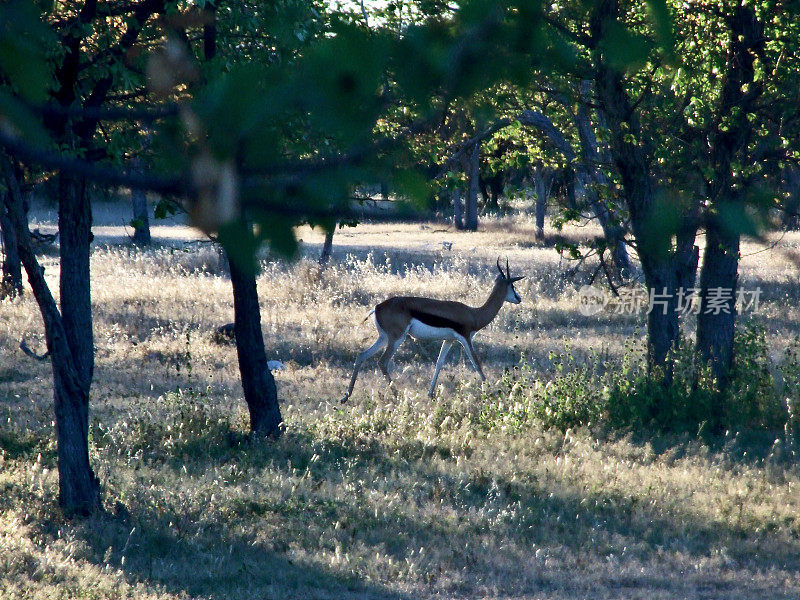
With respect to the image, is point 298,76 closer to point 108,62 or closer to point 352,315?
point 108,62

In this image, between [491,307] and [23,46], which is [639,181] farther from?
[23,46]

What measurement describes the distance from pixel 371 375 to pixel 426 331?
1.38 meters

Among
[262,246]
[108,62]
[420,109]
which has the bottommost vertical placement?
[262,246]

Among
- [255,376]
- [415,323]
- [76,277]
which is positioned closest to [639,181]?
[415,323]

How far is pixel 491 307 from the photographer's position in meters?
13.2

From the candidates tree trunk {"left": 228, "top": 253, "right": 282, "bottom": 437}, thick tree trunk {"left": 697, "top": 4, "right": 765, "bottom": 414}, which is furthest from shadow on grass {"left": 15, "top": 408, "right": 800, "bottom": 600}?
thick tree trunk {"left": 697, "top": 4, "right": 765, "bottom": 414}

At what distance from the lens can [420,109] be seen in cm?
290

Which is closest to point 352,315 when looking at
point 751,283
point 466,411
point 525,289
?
point 525,289

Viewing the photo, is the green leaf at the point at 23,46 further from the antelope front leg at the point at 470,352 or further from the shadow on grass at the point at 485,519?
the antelope front leg at the point at 470,352

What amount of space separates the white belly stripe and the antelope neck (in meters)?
0.67

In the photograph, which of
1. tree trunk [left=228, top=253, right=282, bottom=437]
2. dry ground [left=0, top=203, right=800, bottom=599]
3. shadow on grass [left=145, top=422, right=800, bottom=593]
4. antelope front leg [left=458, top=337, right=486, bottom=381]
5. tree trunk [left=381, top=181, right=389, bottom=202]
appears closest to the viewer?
tree trunk [left=381, top=181, right=389, bottom=202]

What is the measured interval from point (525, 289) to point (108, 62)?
1487 cm

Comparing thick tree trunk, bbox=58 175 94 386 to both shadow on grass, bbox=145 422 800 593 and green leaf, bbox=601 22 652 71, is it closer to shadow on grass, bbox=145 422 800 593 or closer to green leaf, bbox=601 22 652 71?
shadow on grass, bbox=145 422 800 593

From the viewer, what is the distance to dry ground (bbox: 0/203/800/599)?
600cm
